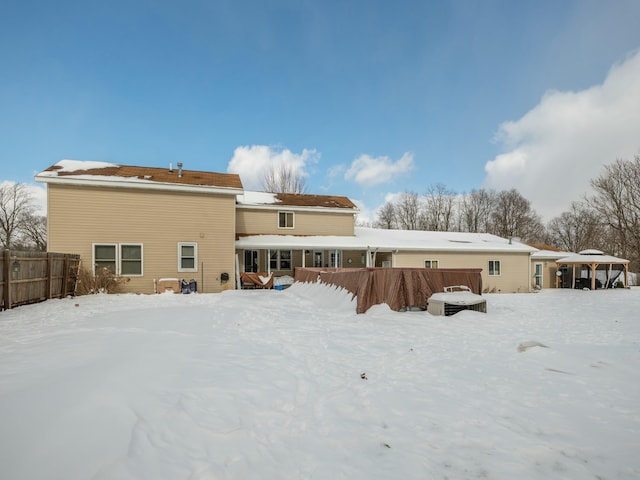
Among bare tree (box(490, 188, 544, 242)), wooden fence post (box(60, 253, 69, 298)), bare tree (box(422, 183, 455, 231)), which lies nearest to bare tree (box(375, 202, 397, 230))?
bare tree (box(422, 183, 455, 231))

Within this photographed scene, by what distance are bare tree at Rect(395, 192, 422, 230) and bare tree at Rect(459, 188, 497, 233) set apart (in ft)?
19.6

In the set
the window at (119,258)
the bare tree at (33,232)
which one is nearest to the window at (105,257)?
the window at (119,258)

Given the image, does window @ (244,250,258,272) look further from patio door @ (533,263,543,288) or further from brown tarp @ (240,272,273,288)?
patio door @ (533,263,543,288)

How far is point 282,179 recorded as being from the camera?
3469cm

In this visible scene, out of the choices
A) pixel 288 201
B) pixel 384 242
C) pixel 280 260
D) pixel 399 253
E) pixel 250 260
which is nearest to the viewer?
pixel 250 260

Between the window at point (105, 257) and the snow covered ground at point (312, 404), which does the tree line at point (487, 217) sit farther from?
the snow covered ground at point (312, 404)

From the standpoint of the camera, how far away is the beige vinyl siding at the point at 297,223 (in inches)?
738

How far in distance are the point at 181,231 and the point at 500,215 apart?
4169cm

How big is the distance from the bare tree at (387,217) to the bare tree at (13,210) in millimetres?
41830

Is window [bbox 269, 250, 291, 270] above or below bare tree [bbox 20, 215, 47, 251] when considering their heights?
below

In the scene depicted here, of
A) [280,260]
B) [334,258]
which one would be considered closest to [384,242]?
[334,258]

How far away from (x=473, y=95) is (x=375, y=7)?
19.8 feet

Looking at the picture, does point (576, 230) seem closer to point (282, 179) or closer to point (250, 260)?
point (282, 179)

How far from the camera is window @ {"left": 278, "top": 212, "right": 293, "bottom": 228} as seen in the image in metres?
19.3
